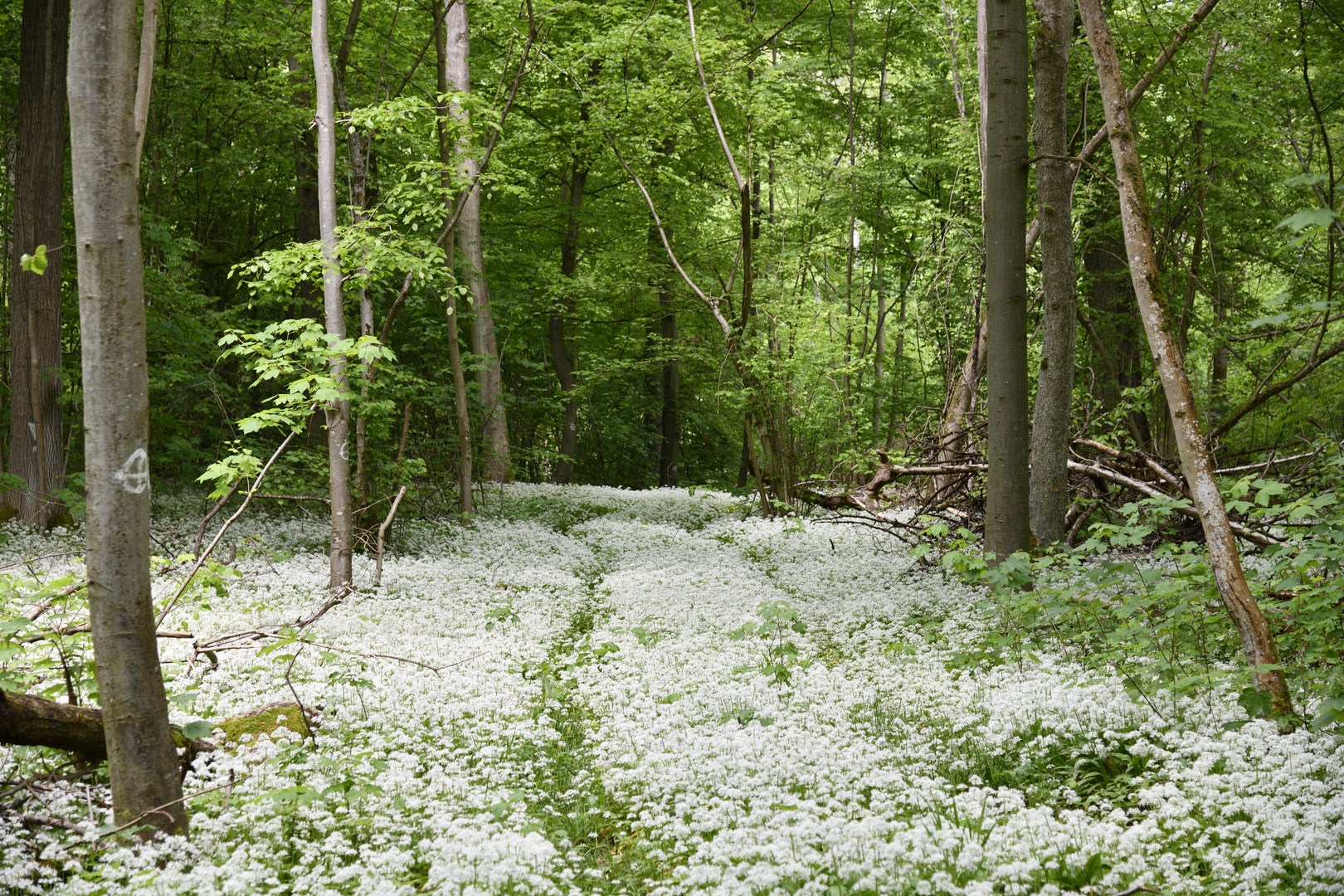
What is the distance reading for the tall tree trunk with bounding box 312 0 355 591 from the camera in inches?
376

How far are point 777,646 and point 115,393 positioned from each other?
18.0 ft

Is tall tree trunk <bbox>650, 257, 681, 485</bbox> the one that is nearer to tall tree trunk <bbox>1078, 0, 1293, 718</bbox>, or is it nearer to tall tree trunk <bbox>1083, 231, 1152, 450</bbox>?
tall tree trunk <bbox>1083, 231, 1152, 450</bbox>

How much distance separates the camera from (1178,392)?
17.5 feet

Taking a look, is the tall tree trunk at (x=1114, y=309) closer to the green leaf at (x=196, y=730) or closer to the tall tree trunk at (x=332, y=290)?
the tall tree trunk at (x=332, y=290)

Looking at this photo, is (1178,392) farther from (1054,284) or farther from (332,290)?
(332,290)

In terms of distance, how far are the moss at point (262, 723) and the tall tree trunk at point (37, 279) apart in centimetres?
917

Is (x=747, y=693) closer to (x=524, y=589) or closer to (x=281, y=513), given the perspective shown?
(x=524, y=589)

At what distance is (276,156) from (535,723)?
14.4 meters

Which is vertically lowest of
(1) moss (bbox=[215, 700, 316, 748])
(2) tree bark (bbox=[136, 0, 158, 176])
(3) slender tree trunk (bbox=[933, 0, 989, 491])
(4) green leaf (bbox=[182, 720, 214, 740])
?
(1) moss (bbox=[215, 700, 316, 748])

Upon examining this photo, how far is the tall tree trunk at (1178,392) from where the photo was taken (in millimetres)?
4734

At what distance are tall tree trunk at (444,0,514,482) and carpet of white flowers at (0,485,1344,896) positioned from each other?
10.2 meters

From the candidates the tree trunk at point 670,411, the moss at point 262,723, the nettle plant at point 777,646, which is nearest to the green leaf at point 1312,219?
the nettle plant at point 777,646

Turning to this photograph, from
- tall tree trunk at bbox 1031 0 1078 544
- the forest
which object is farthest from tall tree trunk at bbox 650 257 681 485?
tall tree trunk at bbox 1031 0 1078 544

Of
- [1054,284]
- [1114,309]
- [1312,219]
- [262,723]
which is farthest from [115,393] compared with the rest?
[1114,309]
